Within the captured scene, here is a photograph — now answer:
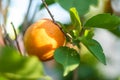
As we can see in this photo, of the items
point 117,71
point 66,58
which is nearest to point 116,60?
point 117,71

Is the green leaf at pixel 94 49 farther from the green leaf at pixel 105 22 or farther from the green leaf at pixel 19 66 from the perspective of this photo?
the green leaf at pixel 19 66

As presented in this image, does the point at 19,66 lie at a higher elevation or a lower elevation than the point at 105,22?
higher

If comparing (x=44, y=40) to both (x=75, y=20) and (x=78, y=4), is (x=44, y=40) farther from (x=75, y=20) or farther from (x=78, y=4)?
(x=78, y=4)

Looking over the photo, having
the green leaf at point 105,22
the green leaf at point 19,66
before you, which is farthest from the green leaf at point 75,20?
the green leaf at point 19,66

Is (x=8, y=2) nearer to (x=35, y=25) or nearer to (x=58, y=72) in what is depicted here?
(x=35, y=25)

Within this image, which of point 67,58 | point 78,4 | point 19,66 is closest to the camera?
point 19,66

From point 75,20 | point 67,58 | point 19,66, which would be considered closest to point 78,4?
point 75,20

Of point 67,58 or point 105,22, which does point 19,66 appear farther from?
point 105,22

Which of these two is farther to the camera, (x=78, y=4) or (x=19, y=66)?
(x=78, y=4)

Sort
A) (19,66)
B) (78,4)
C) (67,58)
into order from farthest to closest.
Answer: (78,4) < (67,58) < (19,66)
